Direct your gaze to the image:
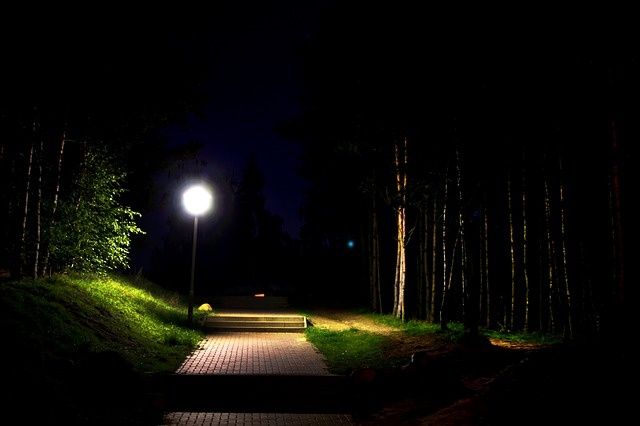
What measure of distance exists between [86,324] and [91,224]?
11.4 feet

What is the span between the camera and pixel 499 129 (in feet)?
40.0

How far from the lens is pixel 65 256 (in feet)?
37.7

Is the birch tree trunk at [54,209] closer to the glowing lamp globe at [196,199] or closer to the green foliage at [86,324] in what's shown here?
the green foliage at [86,324]

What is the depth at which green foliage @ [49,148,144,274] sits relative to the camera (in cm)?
1138

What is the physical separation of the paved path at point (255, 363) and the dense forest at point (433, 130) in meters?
3.92

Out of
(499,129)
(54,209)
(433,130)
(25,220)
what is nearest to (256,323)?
(54,209)

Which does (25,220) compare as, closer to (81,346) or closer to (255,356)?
(81,346)

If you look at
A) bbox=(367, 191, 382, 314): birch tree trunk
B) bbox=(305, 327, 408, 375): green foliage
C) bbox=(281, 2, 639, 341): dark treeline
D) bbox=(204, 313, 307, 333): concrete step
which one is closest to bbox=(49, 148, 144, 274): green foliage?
bbox=(204, 313, 307, 333): concrete step

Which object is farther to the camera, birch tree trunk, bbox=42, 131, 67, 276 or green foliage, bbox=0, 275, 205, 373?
birch tree trunk, bbox=42, 131, 67, 276

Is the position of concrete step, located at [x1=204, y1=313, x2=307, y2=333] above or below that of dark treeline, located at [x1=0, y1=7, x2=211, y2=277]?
below

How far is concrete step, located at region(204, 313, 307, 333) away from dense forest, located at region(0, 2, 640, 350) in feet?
13.7

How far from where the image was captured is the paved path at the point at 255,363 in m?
6.45

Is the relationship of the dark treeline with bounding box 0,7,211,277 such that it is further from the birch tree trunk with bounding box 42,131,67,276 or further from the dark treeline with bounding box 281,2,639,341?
the dark treeline with bounding box 281,2,639,341

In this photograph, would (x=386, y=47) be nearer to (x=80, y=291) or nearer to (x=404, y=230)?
(x=404, y=230)
